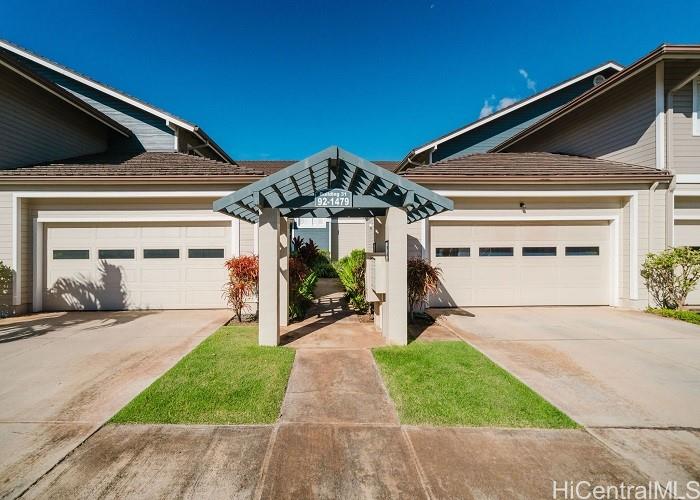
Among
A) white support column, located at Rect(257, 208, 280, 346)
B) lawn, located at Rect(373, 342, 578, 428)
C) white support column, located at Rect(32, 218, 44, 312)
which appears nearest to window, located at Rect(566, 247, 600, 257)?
lawn, located at Rect(373, 342, 578, 428)

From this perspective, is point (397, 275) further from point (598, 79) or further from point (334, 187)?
point (598, 79)

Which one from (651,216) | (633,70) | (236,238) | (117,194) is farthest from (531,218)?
(117,194)

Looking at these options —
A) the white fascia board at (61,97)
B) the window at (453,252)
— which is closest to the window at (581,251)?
the window at (453,252)

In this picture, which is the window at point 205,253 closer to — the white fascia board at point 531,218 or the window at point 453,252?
the window at point 453,252

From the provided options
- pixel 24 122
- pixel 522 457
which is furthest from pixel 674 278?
pixel 24 122

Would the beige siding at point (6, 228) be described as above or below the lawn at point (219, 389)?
above

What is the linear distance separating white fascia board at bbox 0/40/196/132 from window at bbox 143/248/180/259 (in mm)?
4890

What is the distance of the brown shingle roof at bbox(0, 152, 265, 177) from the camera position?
8.00m

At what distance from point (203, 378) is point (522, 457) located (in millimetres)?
3798

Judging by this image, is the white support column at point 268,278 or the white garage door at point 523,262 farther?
the white garage door at point 523,262

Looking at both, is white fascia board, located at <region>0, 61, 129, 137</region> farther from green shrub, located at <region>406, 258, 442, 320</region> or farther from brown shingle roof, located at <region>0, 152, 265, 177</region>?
green shrub, located at <region>406, 258, 442, 320</region>

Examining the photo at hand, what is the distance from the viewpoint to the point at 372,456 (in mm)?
2633

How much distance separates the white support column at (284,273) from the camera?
6.89 metres

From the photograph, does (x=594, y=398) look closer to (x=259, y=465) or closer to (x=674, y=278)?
(x=259, y=465)
